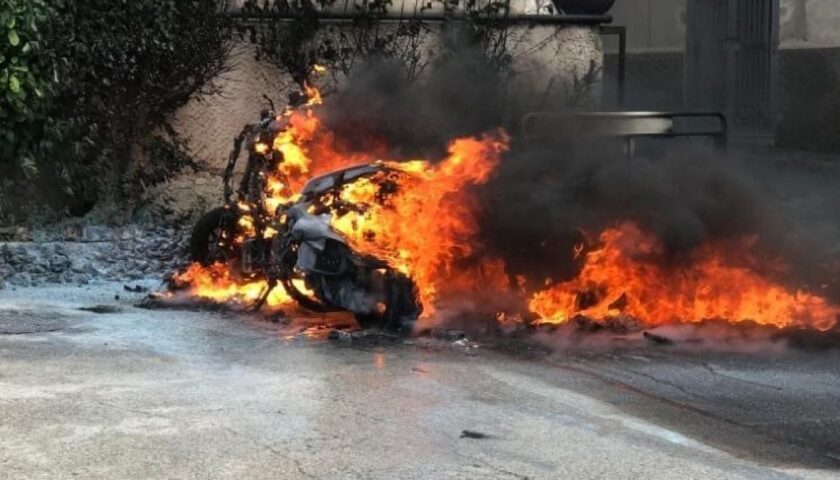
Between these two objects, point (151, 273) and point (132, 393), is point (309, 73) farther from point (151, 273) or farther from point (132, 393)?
point (132, 393)

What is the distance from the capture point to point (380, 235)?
28.1ft

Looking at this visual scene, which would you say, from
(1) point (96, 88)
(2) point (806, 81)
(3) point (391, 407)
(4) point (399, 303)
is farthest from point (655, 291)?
(2) point (806, 81)

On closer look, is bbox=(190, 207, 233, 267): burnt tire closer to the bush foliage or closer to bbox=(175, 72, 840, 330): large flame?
bbox=(175, 72, 840, 330): large flame

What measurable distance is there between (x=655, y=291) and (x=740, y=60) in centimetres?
943

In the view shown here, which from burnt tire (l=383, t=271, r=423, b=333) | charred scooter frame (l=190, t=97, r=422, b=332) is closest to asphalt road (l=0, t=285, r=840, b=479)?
burnt tire (l=383, t=271, r=423, b=333)

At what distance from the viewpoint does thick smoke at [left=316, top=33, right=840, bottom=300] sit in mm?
8617

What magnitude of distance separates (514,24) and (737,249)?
216 inches

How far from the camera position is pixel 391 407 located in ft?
19.2

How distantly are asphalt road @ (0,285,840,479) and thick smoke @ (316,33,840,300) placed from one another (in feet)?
3.88

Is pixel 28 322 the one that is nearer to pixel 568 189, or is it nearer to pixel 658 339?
pixel 568 189

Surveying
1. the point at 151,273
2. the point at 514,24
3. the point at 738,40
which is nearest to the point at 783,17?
the point at 738,40

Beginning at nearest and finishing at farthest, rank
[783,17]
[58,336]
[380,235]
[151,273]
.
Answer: [58,336], [380,235], [151,273], [783,17]

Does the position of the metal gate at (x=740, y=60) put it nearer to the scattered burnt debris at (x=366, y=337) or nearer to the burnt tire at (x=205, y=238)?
the burnt tire at (x=205, y=238)

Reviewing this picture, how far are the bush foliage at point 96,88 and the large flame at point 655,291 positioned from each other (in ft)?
19.5
